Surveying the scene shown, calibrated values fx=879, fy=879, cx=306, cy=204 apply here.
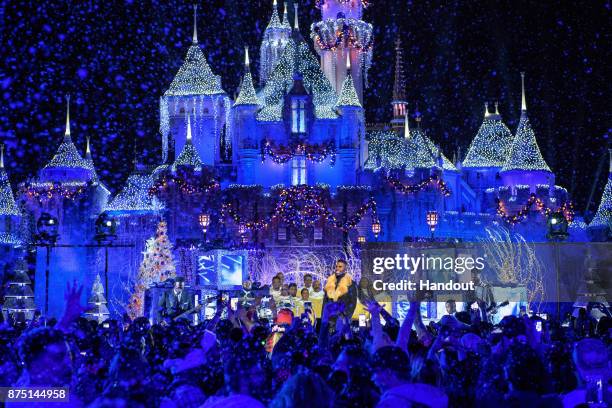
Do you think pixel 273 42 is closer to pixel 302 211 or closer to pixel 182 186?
pixel 182 186

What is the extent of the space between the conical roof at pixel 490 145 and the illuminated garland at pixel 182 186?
1695cm

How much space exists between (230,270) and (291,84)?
962 inches

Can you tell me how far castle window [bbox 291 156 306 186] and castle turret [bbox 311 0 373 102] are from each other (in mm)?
8303

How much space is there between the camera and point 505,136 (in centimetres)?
5228

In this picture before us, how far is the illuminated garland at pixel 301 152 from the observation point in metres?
43.2

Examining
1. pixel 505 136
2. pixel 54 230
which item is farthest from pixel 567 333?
pixel 505 136

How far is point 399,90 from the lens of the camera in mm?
63250

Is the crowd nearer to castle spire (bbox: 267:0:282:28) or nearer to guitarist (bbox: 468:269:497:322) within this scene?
guitarist (bbox: 468:269:497:322)

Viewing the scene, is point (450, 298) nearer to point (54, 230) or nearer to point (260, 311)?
point (260, 311)

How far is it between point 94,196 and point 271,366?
4216 centimetres

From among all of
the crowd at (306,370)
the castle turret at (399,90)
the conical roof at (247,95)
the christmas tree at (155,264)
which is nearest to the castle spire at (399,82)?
the castle turret at (399,90)

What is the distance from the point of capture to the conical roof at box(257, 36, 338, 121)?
44562 mm

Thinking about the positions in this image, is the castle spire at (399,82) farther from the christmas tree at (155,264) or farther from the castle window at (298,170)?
the christmas tree at (155,264)

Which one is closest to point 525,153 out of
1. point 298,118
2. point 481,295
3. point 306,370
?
point 298,118
